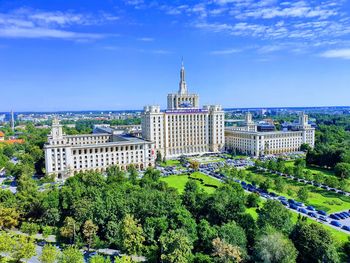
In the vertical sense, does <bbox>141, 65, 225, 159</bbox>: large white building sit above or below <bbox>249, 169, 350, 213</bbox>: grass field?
above

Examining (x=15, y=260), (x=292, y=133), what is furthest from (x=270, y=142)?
(x=15, y=260)

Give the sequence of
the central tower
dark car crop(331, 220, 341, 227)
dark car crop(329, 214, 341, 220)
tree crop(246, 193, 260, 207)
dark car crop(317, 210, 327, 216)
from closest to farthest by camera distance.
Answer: dark car crop(331, 220, 341, 227), dark car crop(329, 214, 341, 220), dark car crop(317, 210, 327, 216), tree crop(246, 193, 260, 207), the central tower

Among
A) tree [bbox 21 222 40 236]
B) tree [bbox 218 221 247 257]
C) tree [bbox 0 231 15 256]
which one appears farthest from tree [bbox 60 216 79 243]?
tree [bbox 218 221 247 257]

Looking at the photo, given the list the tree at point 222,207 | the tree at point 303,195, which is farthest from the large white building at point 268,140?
the tree at point 222,207

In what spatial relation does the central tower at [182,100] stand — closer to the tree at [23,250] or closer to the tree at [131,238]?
the tree at [131,238]

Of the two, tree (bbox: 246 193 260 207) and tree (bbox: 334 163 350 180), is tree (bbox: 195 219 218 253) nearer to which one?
tree (bbox: 246 193 260 207)

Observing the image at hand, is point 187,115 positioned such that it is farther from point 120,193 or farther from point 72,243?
point 72,243
